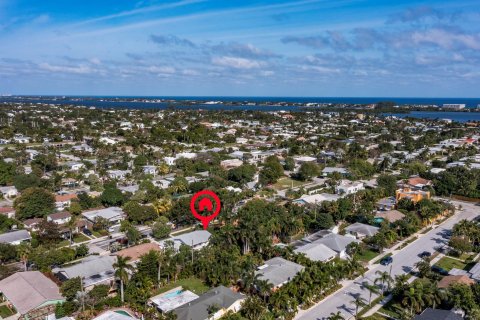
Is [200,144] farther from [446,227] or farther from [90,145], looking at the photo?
[446,227]

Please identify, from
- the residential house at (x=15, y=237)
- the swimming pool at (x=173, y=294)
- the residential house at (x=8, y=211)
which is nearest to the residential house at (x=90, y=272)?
the swimming pool at (x=173, y=294)

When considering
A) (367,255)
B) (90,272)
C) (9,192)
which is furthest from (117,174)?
Answer: (367,255)

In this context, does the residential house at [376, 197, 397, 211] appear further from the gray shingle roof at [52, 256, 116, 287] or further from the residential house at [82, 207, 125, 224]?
the gray shingle roof at [52, 256, 116, 287]

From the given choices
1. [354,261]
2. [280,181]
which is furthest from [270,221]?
[280,181]

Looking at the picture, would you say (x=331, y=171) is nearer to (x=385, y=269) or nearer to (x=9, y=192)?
(x=385, y=269)

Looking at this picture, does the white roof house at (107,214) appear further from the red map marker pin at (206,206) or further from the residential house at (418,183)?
the residential house at (418,183)

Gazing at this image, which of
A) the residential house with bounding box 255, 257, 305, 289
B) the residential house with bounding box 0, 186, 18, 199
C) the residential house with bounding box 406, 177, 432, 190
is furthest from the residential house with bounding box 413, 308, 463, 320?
the residential house with bounding box 0, 186, 18, 199

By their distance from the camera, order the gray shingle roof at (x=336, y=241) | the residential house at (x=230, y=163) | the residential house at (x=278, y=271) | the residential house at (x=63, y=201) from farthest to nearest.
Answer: the residential house at (x=230, y=163) → the residential house at (x=63, y=201) → the gray shingle roof at (x=336, y=241) → the residential house at (x=278, y=271)
